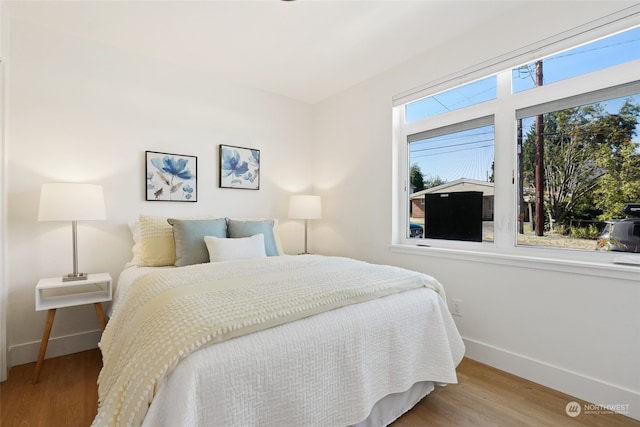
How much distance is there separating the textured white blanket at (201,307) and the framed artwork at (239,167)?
1.36 metres

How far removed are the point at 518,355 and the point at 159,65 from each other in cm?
383

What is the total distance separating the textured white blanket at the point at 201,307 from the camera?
39.6 inches

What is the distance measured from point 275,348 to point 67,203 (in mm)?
1953

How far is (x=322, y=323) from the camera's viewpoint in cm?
133

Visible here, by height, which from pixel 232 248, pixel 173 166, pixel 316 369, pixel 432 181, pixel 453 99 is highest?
pixel 453 99

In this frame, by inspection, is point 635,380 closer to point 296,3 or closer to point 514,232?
point 514,232

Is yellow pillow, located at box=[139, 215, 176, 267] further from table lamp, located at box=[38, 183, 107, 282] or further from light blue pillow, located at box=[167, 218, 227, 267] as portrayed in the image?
table lamp, located at box=[38, 183, 107, 282]

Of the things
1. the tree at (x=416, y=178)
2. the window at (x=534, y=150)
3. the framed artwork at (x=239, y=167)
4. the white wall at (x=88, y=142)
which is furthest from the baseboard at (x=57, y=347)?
the tree at (x=416, y=178)

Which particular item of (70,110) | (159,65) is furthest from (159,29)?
(70,110)

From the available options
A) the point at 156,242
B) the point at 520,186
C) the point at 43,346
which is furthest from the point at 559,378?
the point at 43,346

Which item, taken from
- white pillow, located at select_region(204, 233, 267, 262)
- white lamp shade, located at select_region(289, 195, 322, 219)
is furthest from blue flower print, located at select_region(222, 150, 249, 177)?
white pillow, located at select_region(204, 233, 267, 262)

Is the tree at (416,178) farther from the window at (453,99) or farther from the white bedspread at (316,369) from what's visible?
the white bedspread at (316,369)

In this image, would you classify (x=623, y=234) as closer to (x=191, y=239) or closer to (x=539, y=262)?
(x=539, y=262)

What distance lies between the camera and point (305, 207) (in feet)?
11.5
